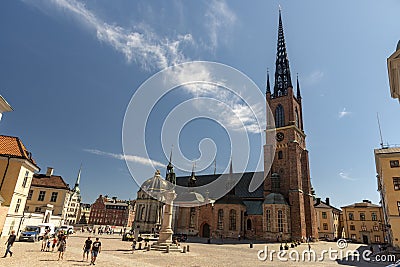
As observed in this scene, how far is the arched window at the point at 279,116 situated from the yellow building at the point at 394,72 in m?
42.6

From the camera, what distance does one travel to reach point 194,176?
7056cm

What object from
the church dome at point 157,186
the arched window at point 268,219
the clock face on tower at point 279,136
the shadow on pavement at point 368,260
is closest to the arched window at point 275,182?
the arched window at point 268,219

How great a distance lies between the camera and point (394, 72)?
41.7 ft


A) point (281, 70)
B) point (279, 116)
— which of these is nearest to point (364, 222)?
point (279, 116)

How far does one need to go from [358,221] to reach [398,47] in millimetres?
64971

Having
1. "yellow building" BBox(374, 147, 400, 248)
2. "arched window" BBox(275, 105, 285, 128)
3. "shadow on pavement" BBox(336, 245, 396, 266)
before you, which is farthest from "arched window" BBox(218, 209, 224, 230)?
"yellow building" BBox(374, 147, 400, 248)

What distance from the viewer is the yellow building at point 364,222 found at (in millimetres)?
59822

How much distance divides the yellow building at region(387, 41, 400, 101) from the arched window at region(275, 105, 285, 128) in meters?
42.6

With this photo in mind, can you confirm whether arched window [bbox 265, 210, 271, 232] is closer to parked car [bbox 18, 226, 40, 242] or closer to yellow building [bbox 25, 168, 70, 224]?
parked car [bbox 18, 226, 40, 242]

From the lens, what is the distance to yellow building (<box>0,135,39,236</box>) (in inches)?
1022

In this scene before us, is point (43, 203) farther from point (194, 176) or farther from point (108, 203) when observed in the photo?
point (108, 203)

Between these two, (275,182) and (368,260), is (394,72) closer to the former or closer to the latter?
(368,260)

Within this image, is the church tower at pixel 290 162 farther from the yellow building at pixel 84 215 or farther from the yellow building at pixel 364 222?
the yellow building at pixel 84 215

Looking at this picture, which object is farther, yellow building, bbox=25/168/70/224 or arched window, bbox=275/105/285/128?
arched window, bbox=275/105/285/128
